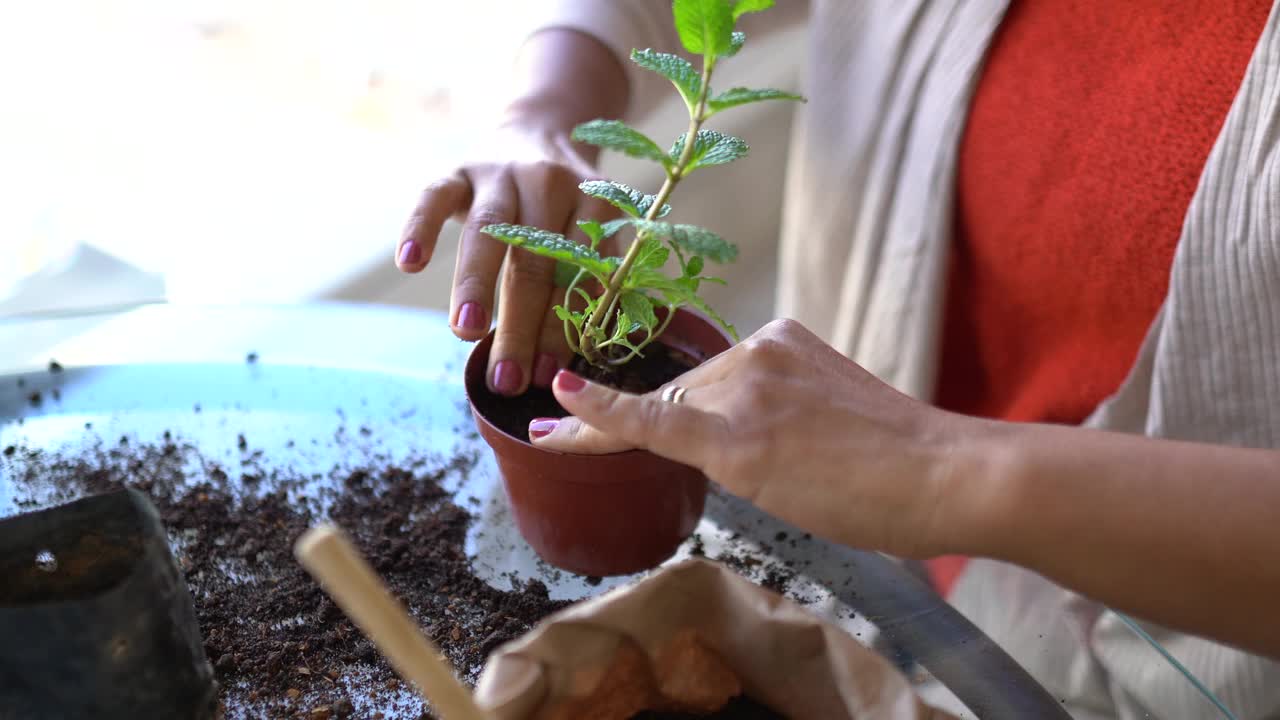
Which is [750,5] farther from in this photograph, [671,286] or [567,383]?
[567,383]

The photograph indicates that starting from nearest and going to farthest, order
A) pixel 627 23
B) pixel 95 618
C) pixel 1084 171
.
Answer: pixel 95 618
pixel 1084 171
pixel 627 23

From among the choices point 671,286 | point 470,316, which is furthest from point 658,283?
point 470,316

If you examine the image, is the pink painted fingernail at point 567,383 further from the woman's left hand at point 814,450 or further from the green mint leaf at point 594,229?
the green mint leaf at point 594,229

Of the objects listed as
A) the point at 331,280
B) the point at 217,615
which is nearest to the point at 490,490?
the point at 217,615

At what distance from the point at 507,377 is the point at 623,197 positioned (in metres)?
0.22

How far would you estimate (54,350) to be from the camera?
4.06 ft

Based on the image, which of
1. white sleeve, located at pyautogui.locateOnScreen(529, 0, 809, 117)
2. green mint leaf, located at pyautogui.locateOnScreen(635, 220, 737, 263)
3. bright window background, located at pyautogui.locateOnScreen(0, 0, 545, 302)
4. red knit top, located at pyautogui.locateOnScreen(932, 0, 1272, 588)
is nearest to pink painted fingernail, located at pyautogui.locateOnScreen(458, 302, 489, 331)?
green mint leaf, located at pyautogui.locateOnScreen(635, 220, 737, 263)

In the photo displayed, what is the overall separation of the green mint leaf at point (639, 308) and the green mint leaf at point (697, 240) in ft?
0.48

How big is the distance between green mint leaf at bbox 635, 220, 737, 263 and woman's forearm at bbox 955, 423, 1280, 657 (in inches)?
9.1

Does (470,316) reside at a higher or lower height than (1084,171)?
lower

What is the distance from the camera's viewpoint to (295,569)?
0.94 m

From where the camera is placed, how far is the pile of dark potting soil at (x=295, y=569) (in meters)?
0.83

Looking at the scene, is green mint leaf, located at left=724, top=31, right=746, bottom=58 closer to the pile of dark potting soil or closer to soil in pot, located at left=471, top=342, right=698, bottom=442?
soil in pot, located at left=471, top=342, right=698, bottom=442

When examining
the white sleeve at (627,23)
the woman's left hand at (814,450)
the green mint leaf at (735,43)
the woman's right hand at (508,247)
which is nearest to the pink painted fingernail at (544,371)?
the woman's right hand at (508,247)
